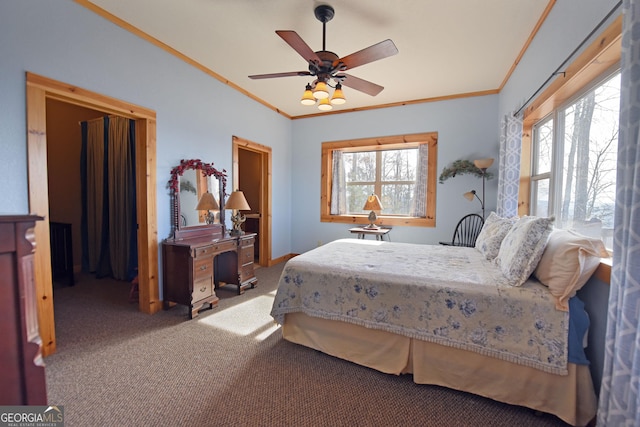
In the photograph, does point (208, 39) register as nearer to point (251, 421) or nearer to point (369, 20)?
point (369, 20)

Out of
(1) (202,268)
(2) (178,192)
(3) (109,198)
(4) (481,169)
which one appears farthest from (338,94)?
(3) (109,198)

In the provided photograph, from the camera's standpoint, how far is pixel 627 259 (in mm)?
1060

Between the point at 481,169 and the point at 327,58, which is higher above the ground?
the point at 327,58

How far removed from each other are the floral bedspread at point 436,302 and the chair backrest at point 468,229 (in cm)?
170

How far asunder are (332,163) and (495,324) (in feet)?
12.7

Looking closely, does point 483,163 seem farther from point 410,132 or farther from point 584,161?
point 584,161

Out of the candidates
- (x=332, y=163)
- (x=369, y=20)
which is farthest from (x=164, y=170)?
(x=332, y=163)

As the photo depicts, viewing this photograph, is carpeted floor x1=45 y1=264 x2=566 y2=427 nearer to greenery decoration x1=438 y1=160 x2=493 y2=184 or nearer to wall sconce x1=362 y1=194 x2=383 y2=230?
wall sconce x1=362 y1=194 x2=383 y2=230

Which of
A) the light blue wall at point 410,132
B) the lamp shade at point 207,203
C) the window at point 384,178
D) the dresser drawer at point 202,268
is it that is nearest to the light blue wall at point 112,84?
the lamp shade at point 207,203

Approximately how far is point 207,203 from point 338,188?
243 centimetres

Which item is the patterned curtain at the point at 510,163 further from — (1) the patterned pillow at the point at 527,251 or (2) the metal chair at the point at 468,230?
(1) the patterned pillow at the point at 527,251

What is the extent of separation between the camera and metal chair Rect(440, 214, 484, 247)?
13.1ft

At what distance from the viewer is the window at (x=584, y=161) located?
1.70 meters
